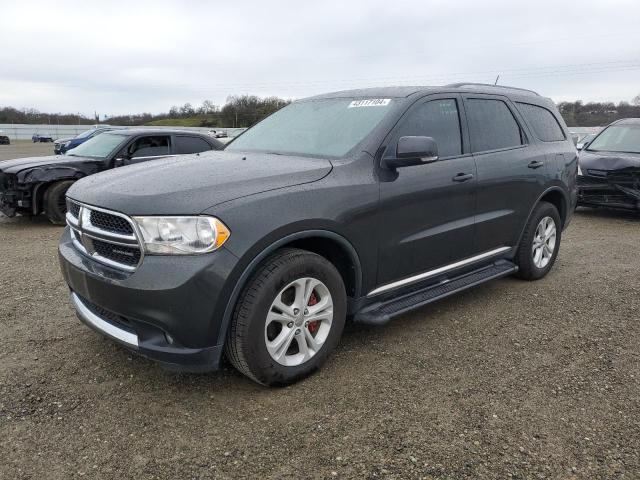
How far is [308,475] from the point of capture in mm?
2305

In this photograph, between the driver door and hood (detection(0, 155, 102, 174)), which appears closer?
the driver door

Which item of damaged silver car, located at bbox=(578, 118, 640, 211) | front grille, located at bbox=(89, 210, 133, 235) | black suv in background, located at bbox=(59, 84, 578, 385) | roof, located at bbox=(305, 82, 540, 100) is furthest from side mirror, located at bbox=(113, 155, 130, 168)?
damaged silver car, located at bbox=(578, 118, 640, 211)

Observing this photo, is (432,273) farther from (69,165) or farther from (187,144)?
(69,165)

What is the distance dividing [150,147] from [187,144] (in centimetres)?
61

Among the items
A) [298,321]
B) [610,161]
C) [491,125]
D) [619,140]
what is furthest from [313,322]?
[619,140]

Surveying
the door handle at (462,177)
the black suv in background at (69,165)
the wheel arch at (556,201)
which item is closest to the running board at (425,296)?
the wheel arch at (556,201)

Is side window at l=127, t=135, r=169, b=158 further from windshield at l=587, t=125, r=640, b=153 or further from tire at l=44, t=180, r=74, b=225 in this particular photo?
windshield at l=587, t=125, r=640, b=153

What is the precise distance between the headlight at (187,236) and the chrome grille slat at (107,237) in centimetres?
13

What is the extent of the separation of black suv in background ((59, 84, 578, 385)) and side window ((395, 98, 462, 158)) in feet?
0.04

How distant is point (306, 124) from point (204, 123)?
61.0m

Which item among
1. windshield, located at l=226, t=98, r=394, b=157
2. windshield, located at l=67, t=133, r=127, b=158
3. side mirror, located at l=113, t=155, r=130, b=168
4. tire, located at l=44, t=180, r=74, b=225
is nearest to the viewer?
windshield, located at l=226, t=98, r=394, b=157

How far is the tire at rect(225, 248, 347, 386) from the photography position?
273cm

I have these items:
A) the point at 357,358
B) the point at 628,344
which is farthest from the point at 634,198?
the point at 357,358

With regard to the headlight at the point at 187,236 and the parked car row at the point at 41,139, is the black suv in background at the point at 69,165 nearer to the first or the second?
the headlight at the point at 187,236
